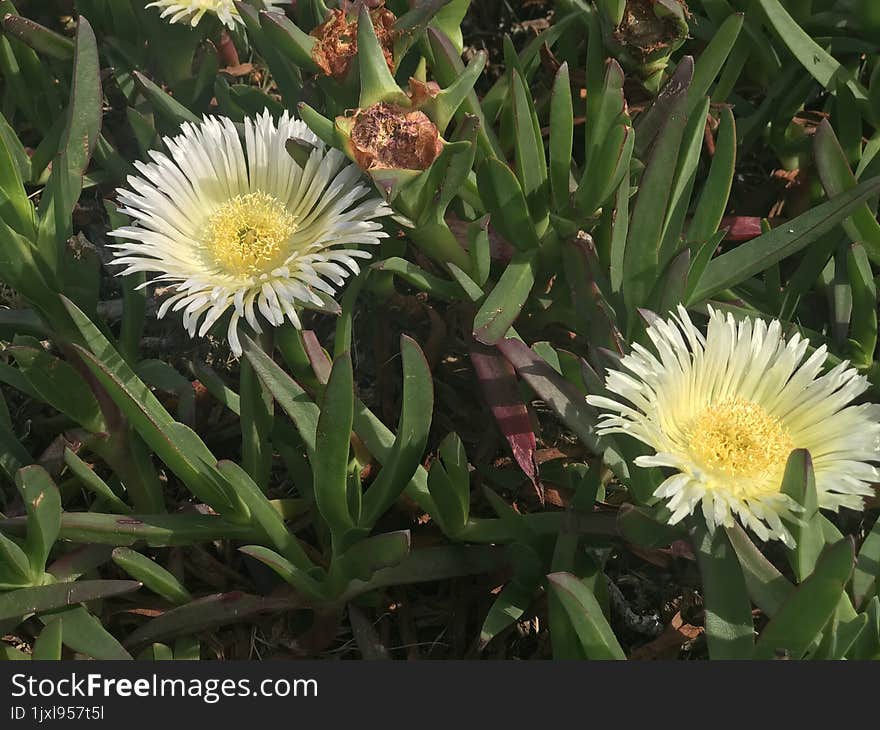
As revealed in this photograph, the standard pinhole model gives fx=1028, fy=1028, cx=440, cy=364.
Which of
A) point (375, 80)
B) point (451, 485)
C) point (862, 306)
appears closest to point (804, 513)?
point (451, 485)

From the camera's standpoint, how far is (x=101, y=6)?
4.47 feet

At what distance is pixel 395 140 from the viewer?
3.09 ft

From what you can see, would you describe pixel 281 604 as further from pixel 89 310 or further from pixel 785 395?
pixel 785 395

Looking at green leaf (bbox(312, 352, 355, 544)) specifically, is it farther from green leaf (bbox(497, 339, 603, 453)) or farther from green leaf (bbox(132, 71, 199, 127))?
green leaf (bbox(132, 71, 199, 127))

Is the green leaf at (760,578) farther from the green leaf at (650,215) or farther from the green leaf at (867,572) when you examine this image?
the green leaf at (650,215)

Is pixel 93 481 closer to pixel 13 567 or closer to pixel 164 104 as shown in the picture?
pixel 13 567

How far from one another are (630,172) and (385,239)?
0.28 meters

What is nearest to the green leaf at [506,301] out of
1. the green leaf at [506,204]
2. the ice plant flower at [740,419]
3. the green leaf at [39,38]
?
the green leaf at [506,204]

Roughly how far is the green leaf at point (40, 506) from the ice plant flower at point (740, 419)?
514 mm

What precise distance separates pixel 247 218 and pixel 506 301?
0.98 ft

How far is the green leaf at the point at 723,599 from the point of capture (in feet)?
2.76

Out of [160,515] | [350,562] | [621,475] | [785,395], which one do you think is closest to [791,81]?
[785,395]

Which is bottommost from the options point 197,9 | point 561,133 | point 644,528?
point 644,528

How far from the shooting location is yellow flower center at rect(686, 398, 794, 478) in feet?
2.90
